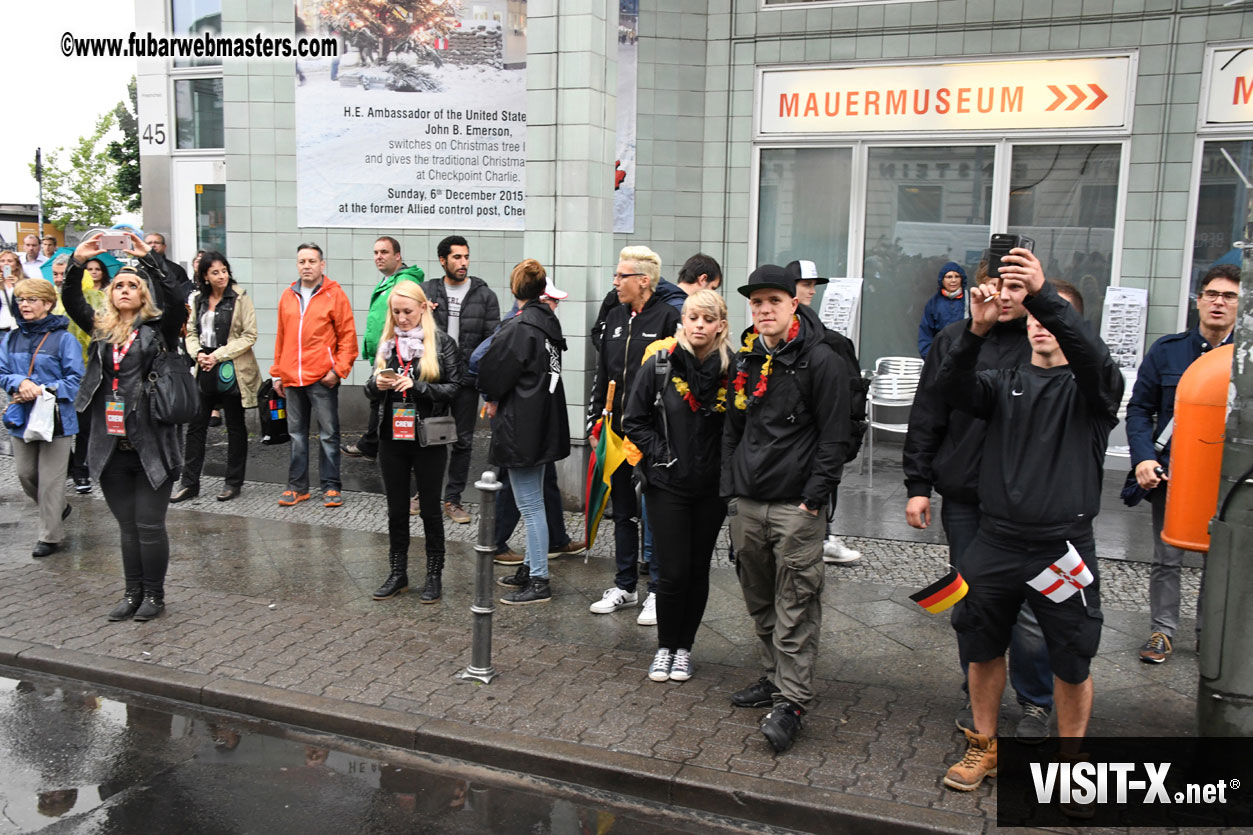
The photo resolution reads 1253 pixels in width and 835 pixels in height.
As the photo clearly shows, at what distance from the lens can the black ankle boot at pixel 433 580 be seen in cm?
670

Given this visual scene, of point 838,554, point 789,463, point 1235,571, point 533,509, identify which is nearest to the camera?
point 1235,571

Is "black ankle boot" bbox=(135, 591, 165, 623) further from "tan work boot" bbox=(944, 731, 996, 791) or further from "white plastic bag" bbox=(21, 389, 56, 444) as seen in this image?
"tan work boot" bbox=(944, 731, 996, 791)

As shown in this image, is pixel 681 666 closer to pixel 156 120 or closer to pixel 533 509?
pixel 533 509

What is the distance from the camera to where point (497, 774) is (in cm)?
473

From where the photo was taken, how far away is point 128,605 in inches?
252

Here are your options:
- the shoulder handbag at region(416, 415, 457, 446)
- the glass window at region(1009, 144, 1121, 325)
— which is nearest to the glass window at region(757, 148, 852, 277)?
the glass window at region(1009, 144, 1121, 325)

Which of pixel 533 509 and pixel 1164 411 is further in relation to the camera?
pixel 533 509

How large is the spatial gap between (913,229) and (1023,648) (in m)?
7.42

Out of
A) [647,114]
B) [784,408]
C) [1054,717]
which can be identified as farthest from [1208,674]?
[647,114]

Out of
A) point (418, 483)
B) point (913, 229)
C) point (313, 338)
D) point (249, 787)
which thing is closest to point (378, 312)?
point (313, 338)

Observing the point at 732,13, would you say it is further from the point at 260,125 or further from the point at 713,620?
the point at 713,620

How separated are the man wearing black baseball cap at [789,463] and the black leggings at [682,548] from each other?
0.42 meters

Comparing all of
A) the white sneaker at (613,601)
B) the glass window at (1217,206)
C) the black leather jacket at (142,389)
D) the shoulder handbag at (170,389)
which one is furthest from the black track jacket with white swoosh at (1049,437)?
the glass window at (1217,206)

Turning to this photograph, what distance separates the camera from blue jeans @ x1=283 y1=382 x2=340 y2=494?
9164mm
